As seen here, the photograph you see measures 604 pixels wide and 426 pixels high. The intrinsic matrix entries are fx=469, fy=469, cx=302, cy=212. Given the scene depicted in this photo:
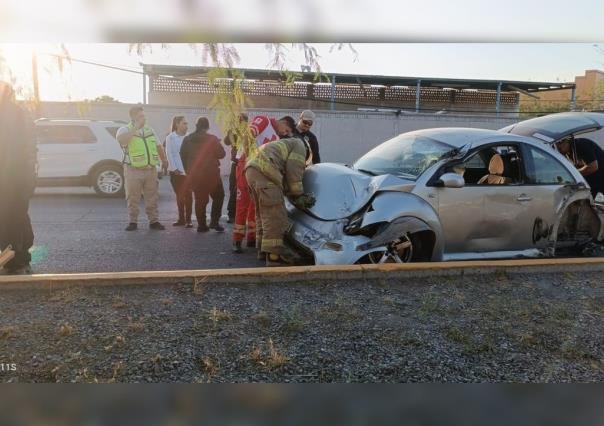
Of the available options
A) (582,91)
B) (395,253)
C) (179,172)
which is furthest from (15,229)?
(582,91)

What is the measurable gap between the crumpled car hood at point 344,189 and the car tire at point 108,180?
6.78 metres

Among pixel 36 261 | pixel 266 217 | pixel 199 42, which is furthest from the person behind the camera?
pixel 36 261

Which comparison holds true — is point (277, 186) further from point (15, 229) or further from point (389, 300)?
point (15, 229)

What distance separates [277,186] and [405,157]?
5.08ft

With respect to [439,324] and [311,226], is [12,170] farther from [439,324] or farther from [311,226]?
[439,324]

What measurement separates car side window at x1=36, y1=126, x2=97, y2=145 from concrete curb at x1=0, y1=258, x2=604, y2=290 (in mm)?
7217

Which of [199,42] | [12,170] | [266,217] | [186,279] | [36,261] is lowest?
[36,261]

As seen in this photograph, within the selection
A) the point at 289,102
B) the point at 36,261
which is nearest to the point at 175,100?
the point at 289,102

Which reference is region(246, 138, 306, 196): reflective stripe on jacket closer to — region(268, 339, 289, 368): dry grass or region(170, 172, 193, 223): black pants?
region(268, 339, 289, 368): dry grass

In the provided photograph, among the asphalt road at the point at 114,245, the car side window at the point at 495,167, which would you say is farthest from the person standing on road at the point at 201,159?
the car side window at the point at 495,167

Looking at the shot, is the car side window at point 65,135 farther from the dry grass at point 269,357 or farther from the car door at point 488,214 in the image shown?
the dry grass at point 269,357

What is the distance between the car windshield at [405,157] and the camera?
199 inches

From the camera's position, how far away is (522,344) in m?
3.15

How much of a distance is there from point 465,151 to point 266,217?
226cm
